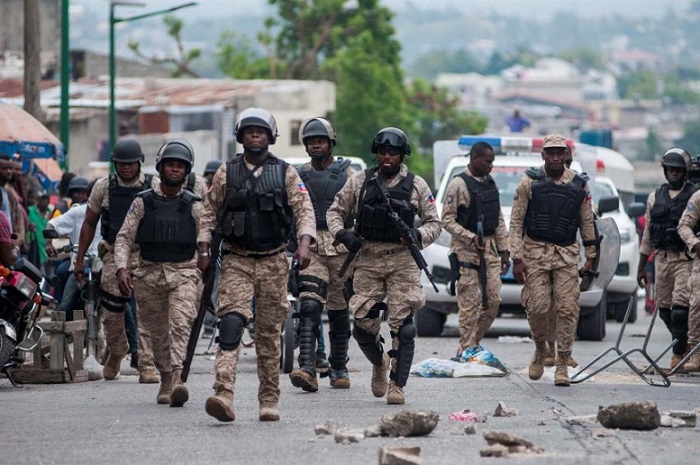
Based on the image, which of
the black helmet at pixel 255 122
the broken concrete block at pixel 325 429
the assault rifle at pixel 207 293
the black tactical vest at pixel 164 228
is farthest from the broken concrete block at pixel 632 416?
the black tactical vest at pixel 164 228

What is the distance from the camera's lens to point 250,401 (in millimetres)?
11578

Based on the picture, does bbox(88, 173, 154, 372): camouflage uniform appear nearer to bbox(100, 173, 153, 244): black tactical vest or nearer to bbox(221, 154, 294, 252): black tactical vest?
bbox(100, 173, 153, 244): black tactical vest

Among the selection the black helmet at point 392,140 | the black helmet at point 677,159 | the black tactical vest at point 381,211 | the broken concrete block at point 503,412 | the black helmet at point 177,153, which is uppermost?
the black helmet at point 392,140

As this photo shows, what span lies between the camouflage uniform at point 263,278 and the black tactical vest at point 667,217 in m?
4.85

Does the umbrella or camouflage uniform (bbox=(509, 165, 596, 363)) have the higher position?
the umbrella

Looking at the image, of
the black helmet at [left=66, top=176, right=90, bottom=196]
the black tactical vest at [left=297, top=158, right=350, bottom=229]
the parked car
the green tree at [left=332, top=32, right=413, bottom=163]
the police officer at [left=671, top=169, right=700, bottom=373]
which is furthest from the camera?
the green tree at [left=332, top=32, right=413, bottom=163]

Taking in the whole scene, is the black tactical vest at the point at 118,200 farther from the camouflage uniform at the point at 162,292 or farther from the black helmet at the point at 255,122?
the black helmet at the point at 255,122

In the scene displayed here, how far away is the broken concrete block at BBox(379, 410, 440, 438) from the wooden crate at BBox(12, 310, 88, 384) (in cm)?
429

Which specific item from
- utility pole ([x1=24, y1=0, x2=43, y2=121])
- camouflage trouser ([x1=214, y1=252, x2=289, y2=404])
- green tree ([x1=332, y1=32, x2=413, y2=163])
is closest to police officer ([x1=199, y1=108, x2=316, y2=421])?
camouflage trouser ([x1=214, y1=252, x2=289, y2=404])

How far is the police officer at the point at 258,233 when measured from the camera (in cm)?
1025

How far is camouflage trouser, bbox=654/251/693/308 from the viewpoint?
1417 centimetres

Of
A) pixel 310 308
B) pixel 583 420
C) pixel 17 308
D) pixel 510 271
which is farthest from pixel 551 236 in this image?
pixel 510 271

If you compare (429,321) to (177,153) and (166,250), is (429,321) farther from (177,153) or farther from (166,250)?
(177,153)

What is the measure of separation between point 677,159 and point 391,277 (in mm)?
3812
